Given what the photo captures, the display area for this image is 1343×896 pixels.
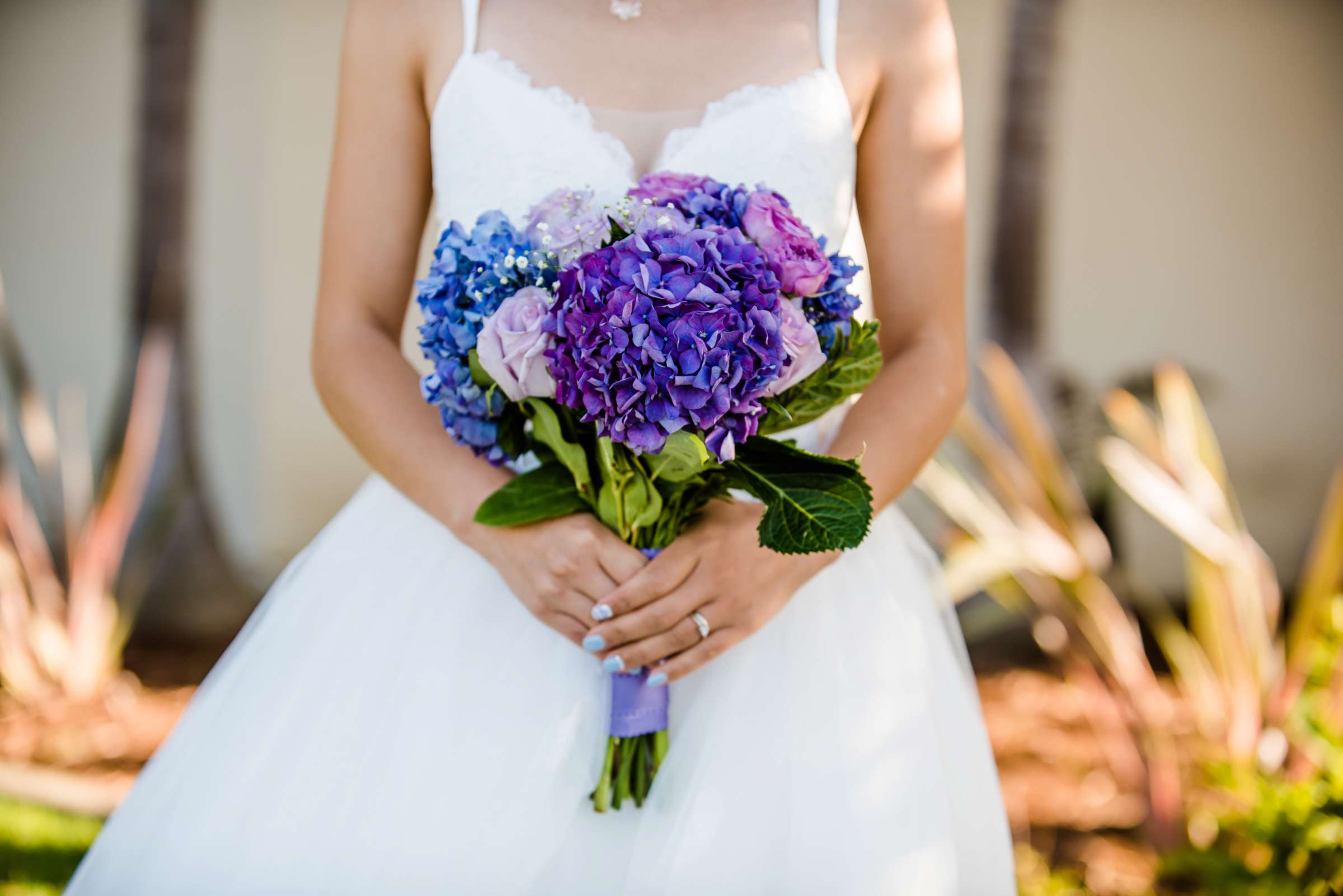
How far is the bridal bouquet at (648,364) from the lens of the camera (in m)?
1.08

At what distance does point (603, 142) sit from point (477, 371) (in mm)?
560

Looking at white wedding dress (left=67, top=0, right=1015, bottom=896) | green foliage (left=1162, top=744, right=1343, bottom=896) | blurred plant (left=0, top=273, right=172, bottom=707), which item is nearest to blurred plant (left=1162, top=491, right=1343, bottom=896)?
green foliage (left=1162, top=744, right=1343, bottom=896)

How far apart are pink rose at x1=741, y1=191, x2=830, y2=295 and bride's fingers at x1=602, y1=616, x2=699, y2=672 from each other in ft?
1.52

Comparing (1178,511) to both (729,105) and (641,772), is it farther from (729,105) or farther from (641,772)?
(641,772)

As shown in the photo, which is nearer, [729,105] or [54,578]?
[729,105]

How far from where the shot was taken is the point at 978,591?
14.8 feet

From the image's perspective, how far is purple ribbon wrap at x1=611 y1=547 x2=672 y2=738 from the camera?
134cm

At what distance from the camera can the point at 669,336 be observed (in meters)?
1.06

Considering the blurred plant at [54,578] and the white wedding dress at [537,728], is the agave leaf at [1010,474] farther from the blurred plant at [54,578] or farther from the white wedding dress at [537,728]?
the blurred plant at [54,578]

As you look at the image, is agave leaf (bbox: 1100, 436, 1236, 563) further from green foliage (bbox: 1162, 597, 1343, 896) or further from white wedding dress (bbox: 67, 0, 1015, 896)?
white wedding dress (bbox: 67, 0, 1015, 896)

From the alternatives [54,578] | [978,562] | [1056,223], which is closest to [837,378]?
[978,562]

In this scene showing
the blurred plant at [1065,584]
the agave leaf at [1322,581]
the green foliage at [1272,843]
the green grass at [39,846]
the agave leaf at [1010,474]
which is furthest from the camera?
the agave leaf at [1010,474]

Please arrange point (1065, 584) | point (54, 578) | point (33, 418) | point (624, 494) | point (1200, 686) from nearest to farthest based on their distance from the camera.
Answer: point (624, 494), point (1200, 686), point (1065, 584), point (33, 418), point (54, 578)

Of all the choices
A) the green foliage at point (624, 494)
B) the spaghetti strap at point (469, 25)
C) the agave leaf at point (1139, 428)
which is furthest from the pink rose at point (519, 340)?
the agave leaf at point (1139, 428)
